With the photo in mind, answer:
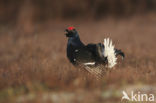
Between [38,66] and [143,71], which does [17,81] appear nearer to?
[38,66]

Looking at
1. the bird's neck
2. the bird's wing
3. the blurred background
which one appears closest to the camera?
the blurred background

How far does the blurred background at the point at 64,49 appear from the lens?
5039 mm

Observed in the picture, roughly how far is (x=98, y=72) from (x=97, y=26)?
11.5m

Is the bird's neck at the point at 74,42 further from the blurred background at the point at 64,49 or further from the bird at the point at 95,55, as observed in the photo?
the blurred background at the point at 64,49

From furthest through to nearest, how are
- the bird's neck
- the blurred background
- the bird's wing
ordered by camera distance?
the bird's neck
the bird's wing
the blurred background

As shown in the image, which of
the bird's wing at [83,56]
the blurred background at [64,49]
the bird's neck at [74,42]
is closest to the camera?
the blurred background at [64,49]

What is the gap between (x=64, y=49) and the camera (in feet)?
35.1

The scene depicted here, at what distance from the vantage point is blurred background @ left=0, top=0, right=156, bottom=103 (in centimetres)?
504

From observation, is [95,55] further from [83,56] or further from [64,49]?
[64,49]

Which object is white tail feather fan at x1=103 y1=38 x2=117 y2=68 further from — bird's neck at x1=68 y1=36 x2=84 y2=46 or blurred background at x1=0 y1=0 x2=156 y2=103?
bird's neck at x1=68 y1=36 x2=84 y2=46

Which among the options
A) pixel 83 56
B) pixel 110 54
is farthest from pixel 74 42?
pixel 110 54

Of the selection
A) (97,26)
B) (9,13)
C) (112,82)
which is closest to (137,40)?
(97,26)

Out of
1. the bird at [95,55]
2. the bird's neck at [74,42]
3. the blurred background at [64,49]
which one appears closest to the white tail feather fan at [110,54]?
the bird at [95,55]

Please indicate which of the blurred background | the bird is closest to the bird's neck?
the bird
